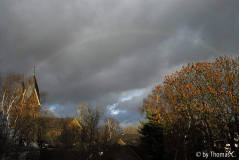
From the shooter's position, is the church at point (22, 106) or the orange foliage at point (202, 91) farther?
the church at point (22, 106)

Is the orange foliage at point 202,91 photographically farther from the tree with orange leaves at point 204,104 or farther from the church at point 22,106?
the church at point 22,106

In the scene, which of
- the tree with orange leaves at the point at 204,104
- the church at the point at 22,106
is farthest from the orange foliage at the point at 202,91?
the church at the point at 22,106

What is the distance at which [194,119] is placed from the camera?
17.6m

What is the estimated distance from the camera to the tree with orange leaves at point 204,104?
14266 mm

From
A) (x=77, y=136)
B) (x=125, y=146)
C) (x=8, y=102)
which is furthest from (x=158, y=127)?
(x=77, y=136)

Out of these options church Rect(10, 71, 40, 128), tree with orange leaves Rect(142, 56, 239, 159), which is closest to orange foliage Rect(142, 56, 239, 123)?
tree with orange leaves Rect(142, 56, 239, 159)

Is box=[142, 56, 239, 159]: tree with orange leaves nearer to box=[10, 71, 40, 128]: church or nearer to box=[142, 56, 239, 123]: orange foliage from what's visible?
box=[142, 56, 239, 123]: orange foliage

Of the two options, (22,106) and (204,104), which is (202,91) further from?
(22,106)

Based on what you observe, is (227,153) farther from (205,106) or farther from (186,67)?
(186,67)

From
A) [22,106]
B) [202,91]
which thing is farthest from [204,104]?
[22,106]

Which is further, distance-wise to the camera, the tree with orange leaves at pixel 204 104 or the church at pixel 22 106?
the church at pixel 22 106

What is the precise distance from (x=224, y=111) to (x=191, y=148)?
5751 millimetres

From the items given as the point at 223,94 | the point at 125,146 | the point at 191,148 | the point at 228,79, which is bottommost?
the point at 125,146

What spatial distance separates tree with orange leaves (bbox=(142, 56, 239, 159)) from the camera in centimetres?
1427
